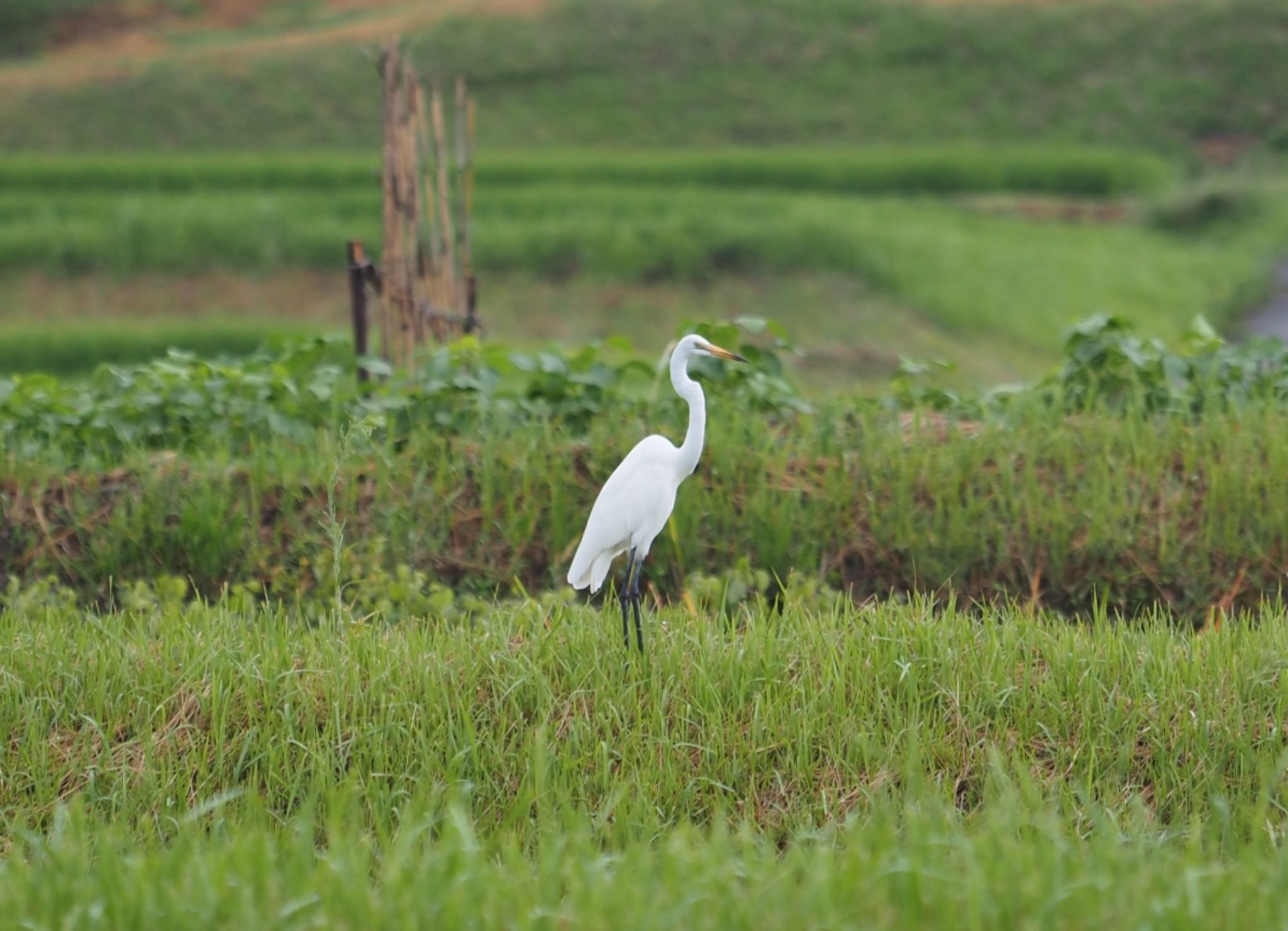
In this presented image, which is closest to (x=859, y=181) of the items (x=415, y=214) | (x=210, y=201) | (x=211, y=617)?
(x=210, y=201)

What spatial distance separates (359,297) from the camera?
6566mm

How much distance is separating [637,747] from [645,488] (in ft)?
2.05

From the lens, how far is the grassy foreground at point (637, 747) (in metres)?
2.70

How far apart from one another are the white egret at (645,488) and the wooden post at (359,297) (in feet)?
9.92

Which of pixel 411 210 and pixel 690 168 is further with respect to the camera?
pixel 690 168

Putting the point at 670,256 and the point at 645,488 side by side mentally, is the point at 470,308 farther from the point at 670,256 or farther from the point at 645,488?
the point at 670,256

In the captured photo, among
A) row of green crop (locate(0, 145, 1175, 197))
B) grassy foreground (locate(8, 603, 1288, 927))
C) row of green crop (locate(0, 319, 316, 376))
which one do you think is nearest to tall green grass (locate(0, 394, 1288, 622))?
grassy foreground (locate(8, 603, 1288, 927))

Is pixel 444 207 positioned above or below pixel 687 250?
above

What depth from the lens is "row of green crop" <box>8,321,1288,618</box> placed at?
4945 millimetres

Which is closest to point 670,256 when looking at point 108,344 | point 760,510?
point 108,344

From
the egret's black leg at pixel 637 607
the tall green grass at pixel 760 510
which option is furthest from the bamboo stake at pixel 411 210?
the egret's black leg at pixel 637 607

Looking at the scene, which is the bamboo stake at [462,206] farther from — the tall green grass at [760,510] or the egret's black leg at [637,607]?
the egret's black leg at [637,607]

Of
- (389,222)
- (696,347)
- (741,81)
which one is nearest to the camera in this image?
(696,347)

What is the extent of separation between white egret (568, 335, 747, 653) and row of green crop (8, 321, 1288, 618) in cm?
127
